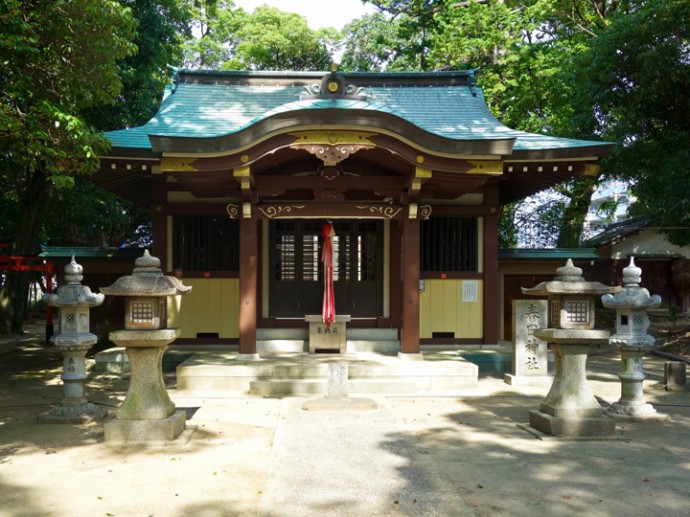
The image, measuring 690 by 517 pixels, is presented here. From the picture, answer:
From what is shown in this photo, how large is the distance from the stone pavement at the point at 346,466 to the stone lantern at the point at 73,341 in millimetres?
319

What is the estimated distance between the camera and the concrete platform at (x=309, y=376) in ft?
31.6

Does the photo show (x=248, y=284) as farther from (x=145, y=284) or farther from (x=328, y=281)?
(x=145, y=284)

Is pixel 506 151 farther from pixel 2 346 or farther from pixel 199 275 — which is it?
pixel 2 346

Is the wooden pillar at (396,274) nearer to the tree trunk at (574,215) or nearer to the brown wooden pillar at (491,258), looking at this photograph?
the brown wooden pillar at (491,258)

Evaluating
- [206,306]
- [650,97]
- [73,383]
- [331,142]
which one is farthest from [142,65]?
[650,97]

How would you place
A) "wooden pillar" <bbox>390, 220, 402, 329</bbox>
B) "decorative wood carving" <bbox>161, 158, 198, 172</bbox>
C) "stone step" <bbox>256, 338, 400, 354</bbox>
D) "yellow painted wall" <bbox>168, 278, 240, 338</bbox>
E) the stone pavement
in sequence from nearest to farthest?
the stone pavement → "decorative wood carving" <bbox>161, 158, 198, 172</bbox> → "stone step" <bbox>256, 338, 400, 354</bbox> → "yellow painted wall" <bbox>168, 278, 240, 338</bbox> → "wooden pillar" <bbox>390, 220, 402, 329</bbox>

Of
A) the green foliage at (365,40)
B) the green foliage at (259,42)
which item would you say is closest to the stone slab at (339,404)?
the green foliage at (365,40)

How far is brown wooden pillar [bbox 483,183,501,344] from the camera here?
40.5ft

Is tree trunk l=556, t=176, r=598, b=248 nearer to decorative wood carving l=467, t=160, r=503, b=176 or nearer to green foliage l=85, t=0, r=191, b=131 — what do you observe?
decorative wood carving l=467, t=160, r=503, b=176

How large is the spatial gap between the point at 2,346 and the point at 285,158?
33.1 ft

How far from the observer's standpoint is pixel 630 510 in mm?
4707

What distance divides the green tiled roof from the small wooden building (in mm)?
46

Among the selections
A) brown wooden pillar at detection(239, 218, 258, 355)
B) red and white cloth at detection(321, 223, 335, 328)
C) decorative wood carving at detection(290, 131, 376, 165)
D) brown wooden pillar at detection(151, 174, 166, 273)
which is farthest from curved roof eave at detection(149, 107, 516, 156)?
brown wooden pillar at detection(151, 174, 166, 273)

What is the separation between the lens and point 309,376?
9945 millimetres
